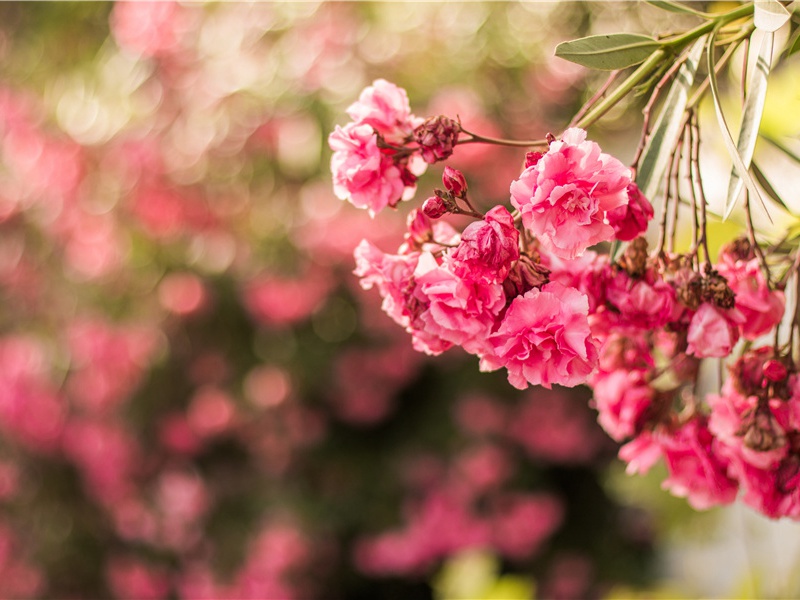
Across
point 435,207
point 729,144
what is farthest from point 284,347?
point 729,144

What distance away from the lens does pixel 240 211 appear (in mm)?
2744

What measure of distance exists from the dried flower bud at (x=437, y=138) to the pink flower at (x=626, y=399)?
0.27 meters

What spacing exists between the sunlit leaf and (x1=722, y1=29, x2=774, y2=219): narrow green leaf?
0.04 m

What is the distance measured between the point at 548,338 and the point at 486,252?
8 cm

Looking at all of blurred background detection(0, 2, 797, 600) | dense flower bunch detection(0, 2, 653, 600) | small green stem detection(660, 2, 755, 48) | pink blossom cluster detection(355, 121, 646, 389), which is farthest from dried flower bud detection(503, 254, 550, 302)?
dense flower bunch detection(0, 2, 653, 600)

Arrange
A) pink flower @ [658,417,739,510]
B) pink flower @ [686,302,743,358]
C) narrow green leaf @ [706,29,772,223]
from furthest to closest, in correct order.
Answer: pink flower @ [658,417,739,510], pink flower @ [686,302,743,358], narrow green leaf @ [706,29,772,223]

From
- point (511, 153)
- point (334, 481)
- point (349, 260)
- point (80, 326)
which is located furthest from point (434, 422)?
point (80, 326)

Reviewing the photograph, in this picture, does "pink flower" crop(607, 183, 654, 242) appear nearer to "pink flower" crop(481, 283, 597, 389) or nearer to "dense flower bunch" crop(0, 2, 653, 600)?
"pink flower" crop(481, 283, 597, 389)

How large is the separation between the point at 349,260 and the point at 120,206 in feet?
2.65

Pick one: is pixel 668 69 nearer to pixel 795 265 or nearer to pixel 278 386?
pixel 795 265

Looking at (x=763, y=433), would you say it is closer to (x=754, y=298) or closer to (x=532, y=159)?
(x=754, y=298)

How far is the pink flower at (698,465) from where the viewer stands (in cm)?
77

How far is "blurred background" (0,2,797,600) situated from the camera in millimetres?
2551

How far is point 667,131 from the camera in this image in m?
0.70
